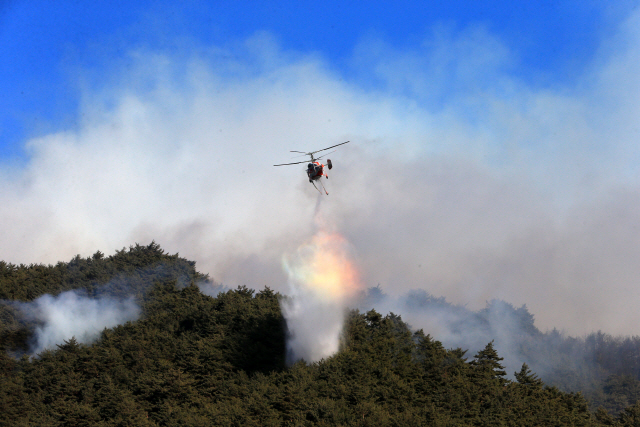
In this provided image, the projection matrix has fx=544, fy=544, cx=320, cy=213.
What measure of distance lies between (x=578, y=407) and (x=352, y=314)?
1282 inches

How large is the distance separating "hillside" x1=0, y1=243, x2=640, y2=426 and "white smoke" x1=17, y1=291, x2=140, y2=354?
1900 mm

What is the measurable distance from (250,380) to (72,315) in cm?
5063

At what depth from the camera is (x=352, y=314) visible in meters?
82.6

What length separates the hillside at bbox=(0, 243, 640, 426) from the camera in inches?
2388

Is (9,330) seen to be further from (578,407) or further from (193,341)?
(578,407)

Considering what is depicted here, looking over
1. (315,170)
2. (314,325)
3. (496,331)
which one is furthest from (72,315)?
(496,331)

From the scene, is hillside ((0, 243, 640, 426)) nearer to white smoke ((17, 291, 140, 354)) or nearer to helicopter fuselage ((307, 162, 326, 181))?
white smoke ((17, 291, 140, 354))

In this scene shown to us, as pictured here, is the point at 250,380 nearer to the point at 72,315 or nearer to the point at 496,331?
the point at 72,315

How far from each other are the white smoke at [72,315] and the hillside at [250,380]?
1.90m

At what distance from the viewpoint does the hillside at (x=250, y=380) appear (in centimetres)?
6066

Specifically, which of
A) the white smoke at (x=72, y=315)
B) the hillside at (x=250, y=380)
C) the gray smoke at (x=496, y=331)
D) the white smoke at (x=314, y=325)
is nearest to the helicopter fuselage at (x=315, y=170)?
the white smoke at (x=314, y=325)

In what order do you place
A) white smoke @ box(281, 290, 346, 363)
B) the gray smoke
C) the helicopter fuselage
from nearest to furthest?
1. the helicopter fuselage
2. white smoke @ box(281, 290, 346, 363)
3. the gray smoke

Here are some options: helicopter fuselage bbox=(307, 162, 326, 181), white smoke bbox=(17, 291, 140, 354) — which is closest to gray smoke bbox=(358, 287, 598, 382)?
white smoke bbox=(17, 291, 140, 354)

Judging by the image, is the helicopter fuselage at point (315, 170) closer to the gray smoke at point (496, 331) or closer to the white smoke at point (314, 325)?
the white smoke at point (314, 325)
